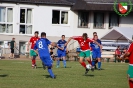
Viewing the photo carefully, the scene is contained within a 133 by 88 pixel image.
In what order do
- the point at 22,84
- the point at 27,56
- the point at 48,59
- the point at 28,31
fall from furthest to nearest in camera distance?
1. the point at 28,31
2. the point at 27,56
3. the point at 48,59
4. the point at 22,84

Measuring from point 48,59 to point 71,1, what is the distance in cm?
3172

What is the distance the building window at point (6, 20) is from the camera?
160 feet

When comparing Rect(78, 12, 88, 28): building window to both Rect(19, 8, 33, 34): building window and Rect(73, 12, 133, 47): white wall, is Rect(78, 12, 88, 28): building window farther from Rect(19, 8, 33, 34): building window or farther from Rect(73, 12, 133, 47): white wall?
Rect(19, 8, 33, 34): building window

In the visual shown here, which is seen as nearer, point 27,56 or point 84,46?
point 84,46

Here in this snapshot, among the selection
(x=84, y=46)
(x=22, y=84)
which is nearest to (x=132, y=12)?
(x=84, y=46)

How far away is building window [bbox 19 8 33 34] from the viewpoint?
4925 centimetres

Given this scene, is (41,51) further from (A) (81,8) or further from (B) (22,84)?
(A) (81,8)

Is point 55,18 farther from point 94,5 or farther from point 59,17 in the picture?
point 94,5

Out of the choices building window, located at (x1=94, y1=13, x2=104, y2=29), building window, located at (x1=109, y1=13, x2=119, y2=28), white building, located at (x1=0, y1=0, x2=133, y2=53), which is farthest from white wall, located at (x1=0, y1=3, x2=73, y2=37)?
building window, located at (x1=109, y1=13, x2=119, y2=28)

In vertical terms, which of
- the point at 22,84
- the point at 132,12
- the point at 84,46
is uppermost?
the point at 132,12

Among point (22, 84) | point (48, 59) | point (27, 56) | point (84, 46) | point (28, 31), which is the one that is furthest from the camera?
point (28, 31)

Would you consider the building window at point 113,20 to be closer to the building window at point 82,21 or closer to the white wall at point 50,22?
the white wall at point 50,22

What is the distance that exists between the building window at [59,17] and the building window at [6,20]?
194 inches

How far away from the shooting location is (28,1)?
48938mm
